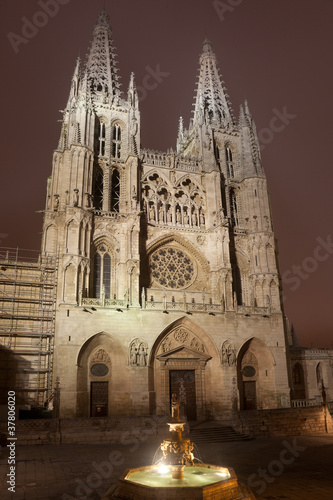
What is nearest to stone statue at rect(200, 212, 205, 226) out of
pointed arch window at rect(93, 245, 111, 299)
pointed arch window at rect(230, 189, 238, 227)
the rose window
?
pointed arch window at rect(230, 189, 238, 227)

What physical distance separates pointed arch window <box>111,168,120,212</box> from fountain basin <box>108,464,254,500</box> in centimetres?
1968

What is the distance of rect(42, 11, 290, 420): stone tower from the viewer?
71.1 ft

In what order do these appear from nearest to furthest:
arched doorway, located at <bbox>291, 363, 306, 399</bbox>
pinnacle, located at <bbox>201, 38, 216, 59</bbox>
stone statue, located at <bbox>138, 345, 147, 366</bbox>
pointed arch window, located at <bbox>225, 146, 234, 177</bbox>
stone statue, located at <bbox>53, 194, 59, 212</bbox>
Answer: stone statue, located at <bbox>138, 345, 147, 366</bbox> → stone statue, located at <bbox>53, 194, 59, 212</bbox> → arched doorway, located at <bbox>291, 363, 306, 399</bbox> → pointed arch window, located at <bbox>225, 146, 234, 177</bbox> → pinnacle, located at <bbox>201, 38, 216, 59</bbox>

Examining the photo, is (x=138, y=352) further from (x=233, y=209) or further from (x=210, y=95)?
(x=210, y=95)

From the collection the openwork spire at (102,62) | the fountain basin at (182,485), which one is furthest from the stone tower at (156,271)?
the fountain basin at (182,485)

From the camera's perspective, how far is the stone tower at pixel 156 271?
21.7 m

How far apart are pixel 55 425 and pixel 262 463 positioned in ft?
29.1

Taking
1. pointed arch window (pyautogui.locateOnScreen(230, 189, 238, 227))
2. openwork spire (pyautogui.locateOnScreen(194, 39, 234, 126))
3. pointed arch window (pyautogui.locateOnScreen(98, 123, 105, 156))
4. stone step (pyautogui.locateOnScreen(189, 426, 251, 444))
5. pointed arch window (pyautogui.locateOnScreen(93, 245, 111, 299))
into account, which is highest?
openwork spire (pyautogui.locateOnScreen(194, 39, 234, 126))

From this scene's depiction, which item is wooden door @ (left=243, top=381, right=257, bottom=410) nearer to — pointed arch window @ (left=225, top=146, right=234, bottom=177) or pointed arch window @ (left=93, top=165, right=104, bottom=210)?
pointed arch window @ (left=93, top=165, right=104, bottom=210)

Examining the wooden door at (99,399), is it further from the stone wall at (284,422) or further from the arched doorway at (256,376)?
the arched doorway at (256,376)

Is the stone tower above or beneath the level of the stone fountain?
above

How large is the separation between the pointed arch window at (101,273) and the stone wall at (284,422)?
10.7 metres

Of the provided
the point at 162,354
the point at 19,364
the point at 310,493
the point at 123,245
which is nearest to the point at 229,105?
the point at 123,245

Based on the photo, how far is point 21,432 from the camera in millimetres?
15781
